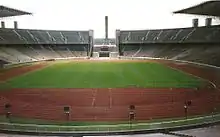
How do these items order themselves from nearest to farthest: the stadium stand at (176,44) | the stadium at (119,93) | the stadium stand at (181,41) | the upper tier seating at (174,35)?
the stadium at (119,93), the stadium stand at (181,41), the stadium stand at (176,44), the upper tier seating at (174,35)

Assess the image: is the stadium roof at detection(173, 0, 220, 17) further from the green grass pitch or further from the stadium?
the green grass pitch

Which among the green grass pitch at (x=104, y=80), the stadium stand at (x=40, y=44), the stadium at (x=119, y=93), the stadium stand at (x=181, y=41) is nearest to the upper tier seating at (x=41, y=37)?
the stadium stand at (x=40, y=44)

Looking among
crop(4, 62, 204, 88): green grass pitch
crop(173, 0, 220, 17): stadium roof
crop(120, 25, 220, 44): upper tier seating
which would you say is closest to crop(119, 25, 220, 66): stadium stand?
crop(120, 25, 220, 44): upper tier seating

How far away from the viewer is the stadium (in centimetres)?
1312

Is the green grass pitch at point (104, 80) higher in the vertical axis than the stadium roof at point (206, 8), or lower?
lower

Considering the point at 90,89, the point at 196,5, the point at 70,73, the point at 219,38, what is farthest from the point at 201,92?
the point at 219,38

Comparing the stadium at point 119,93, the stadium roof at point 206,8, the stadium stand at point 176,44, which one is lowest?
the stadium at point 119,93

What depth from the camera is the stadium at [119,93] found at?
13.1 m

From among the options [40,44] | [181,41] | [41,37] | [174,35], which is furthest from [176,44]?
[41,37]

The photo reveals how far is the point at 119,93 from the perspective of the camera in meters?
Result: 23.4

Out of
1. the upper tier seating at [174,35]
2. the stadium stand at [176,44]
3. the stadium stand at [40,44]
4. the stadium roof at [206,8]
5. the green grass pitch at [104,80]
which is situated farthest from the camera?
the stadium stand at [40,44]

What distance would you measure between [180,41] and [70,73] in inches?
1108

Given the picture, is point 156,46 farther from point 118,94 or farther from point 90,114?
point 90,114

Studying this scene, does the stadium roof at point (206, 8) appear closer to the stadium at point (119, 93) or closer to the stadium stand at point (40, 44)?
the stadium at point (119, 93)
